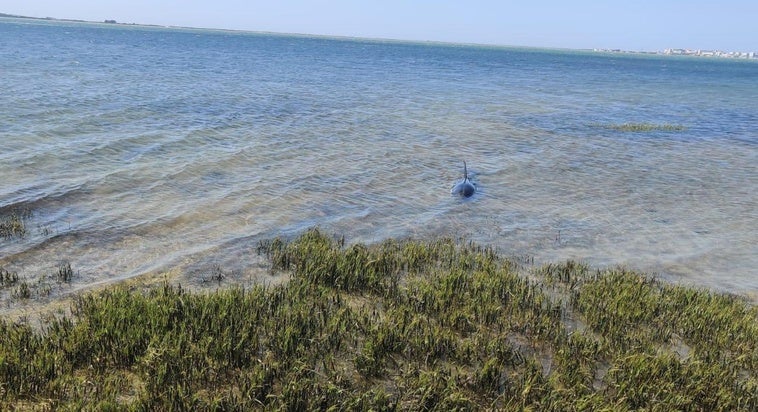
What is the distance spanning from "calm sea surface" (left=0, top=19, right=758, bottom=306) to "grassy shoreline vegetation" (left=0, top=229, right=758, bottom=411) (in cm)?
237

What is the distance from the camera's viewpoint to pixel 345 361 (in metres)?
7.58

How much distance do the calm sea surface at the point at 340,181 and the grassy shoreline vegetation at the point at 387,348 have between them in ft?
7.79

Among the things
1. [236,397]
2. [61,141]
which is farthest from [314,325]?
[61,141]

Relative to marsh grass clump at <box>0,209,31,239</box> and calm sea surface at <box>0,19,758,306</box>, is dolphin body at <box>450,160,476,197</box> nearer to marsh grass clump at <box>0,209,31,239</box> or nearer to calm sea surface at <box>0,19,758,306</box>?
calm sea surface at <box>0,19,758,306</box>

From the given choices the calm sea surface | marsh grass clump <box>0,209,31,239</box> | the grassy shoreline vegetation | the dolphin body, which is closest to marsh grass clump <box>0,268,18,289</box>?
the calm sea surface

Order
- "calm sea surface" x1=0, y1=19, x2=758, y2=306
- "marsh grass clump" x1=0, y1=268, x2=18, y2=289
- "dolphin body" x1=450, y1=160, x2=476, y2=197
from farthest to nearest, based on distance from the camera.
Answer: "dolphin body" x1=450, y1=160, x2=476, y2=197 < "calm sea surface" x1=0, y1=19, x2=758, y2=306 < "marsh grass clump" x1=0, y1=268, x2=18, y2=289

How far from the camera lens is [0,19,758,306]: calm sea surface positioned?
497 inches

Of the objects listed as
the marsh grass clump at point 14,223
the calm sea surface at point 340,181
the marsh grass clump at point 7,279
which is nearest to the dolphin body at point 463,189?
the calm sea surface at point 340,181

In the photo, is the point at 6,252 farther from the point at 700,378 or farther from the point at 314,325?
the point at 700,378

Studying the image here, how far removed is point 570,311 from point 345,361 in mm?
4211

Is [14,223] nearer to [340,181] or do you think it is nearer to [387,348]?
[340,181]

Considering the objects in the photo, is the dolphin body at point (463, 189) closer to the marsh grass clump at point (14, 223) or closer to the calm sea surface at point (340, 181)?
the calm sea surface at point (340, 181)

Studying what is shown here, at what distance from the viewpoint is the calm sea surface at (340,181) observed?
1262 centimetres

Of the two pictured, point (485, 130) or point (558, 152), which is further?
point (485, 130)
